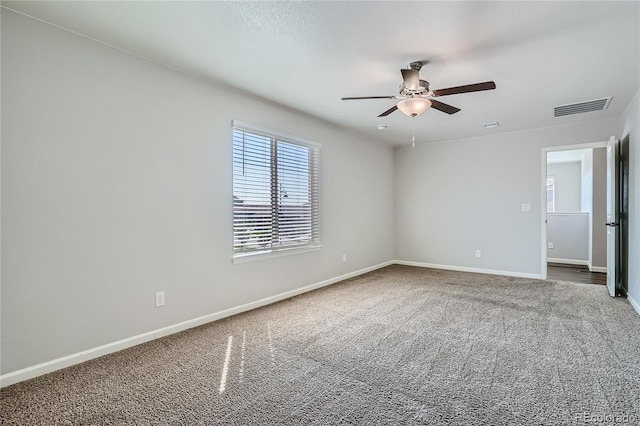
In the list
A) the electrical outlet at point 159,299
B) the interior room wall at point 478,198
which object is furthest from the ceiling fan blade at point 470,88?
the interior room wall at point 478,198

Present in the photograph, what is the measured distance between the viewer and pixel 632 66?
2.84 metres

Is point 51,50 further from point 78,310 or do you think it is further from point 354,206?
point 354,206

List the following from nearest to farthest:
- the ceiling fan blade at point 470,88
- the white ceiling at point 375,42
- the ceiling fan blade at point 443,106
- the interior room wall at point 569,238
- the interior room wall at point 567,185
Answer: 1. the white ceiling at point 375,42
2. the ceiling fan blade at point 470,88
3. the ceiling fan blade at point 443,106
4. the interior room wall at point 569,238
5. the interior room wall at point 567,185

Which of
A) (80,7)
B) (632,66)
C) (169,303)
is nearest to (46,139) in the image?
(80,7)

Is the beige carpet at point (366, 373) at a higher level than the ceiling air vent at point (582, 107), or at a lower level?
lower

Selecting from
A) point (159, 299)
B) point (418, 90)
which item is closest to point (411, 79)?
point (418, 90)

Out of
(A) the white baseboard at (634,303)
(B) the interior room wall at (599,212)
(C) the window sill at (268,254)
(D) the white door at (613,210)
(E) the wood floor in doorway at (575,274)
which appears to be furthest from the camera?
(B) the interior room wall at (599,212)

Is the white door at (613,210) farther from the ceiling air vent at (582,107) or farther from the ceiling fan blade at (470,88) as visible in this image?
the ceiling fan blade at (470,88)

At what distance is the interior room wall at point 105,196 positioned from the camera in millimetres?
2117

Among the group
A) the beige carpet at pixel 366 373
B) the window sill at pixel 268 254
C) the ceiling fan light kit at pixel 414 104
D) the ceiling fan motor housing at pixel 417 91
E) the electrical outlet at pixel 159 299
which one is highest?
the ceiling fan motor housing at pixel 417 91

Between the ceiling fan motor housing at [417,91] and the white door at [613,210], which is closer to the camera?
the ceiling fan motor housing at [417,91]

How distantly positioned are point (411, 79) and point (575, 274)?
5.25 meters

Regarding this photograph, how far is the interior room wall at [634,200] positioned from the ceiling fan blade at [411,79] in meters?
2.82

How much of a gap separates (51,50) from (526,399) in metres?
3.98
